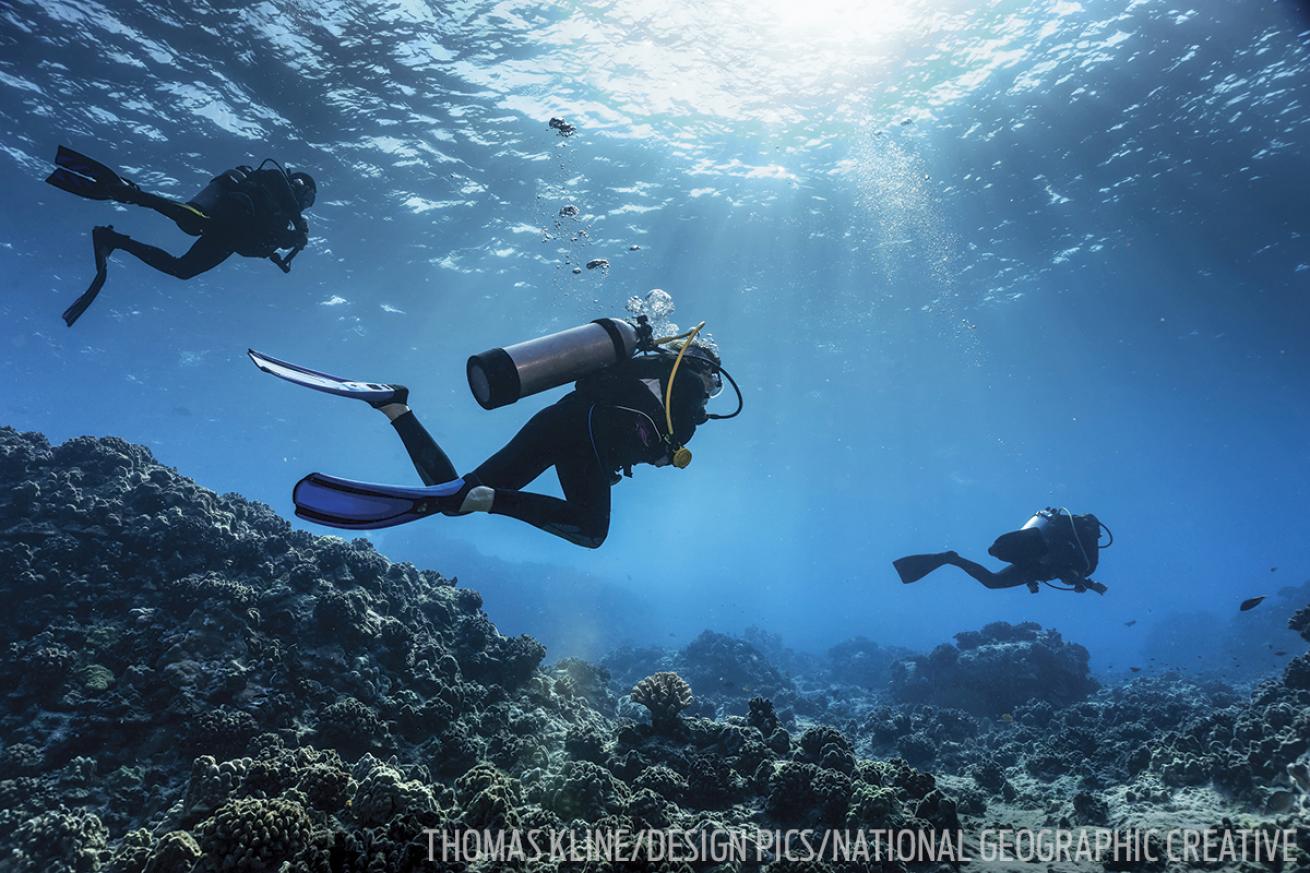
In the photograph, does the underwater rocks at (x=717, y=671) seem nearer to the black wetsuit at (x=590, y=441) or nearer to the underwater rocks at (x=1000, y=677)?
the underwater rocks at (x=1000, y=677)

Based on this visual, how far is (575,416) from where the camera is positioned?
517 cm

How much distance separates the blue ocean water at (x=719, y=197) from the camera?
1426 centimetres

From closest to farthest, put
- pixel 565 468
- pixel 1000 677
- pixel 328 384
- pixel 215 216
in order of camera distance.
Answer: pixel 328 384 < pixel 565 468 < pixel 215 216 < pixel 1000 677

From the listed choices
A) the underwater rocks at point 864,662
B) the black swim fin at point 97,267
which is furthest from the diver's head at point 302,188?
the underwater rocks at point 864,662

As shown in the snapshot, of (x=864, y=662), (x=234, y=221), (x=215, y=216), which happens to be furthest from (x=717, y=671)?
(x=215, y=216)

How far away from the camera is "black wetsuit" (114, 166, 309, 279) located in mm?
7758

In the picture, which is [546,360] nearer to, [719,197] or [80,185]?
[80,185]

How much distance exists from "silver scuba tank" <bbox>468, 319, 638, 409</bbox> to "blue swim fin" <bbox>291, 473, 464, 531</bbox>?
889mm

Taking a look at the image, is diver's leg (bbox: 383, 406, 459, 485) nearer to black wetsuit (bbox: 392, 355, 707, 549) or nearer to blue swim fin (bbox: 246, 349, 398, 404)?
black wetsuit (bbox: 392, 355, 707, 549)

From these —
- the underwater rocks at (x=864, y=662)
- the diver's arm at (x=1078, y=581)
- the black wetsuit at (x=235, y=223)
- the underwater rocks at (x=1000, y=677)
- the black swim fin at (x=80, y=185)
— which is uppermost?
the black wetsuit at (x=235, y=223)

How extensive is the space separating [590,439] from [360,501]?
1.97 metres

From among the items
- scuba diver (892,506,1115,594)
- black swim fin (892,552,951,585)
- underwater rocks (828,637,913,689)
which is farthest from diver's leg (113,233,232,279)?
underwater rocks (828,637,913,689)

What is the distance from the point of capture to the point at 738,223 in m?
22.0

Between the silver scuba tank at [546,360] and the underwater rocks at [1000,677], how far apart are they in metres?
19.8
